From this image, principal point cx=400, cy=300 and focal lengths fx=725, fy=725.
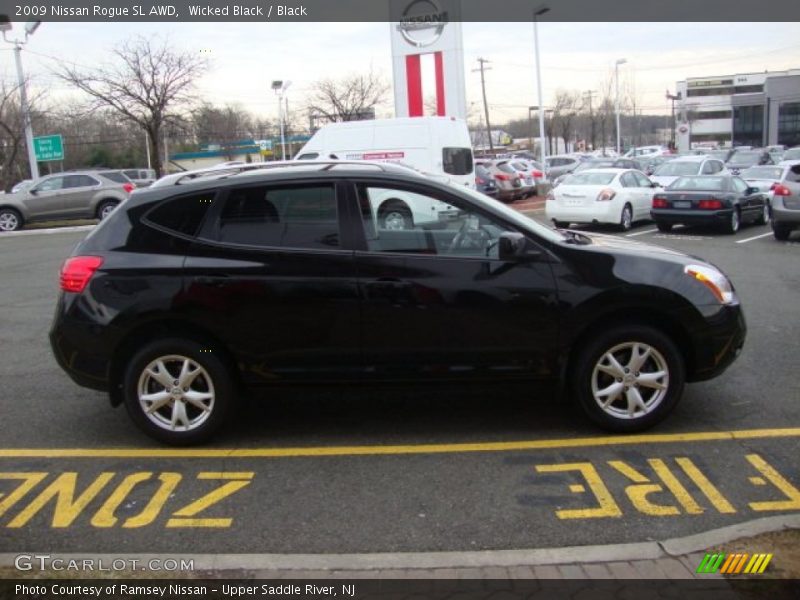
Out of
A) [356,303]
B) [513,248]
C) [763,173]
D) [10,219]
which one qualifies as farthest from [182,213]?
[763,173]

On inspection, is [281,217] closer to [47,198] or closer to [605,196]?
[605,196]

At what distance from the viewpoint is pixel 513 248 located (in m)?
4.46

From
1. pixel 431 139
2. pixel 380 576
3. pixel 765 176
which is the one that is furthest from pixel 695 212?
pixel 380 576

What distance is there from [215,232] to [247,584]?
2291mm

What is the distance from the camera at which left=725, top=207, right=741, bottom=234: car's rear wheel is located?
53.5 ft

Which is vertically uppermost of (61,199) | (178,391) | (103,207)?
(61,199)

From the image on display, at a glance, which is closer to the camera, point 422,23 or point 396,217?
point 396,217

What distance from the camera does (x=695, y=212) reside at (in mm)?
16359

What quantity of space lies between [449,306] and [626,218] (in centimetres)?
1430

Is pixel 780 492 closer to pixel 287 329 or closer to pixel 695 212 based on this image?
pixel 287 329

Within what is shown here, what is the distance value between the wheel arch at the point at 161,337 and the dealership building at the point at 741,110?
74049mm

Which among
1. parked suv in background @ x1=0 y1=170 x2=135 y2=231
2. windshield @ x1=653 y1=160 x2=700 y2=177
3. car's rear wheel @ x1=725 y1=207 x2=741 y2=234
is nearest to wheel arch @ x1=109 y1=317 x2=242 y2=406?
car's rear wheel @ x1=725 y1=207 x2=741 y2=234

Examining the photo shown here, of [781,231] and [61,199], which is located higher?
[61,199]

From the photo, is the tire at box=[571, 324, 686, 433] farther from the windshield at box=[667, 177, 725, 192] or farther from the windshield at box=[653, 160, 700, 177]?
the windshield at box=[653, 160, 700, 177]
